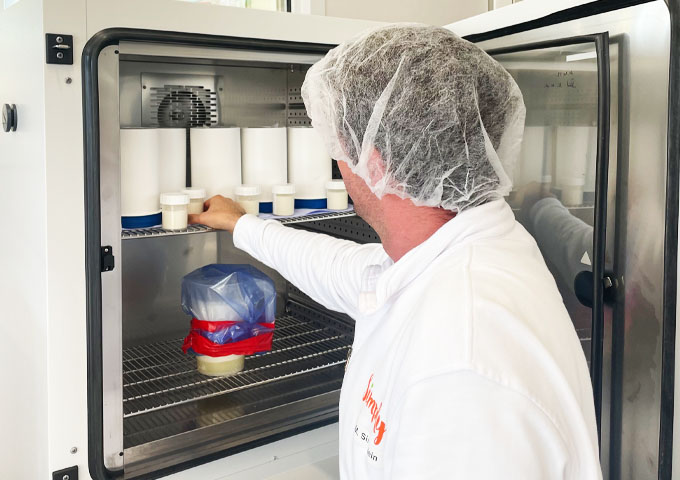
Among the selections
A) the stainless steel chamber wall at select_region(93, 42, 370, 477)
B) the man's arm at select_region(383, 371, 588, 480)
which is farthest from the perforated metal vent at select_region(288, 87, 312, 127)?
the man's arm at select_region(383, 371, 588, 480)

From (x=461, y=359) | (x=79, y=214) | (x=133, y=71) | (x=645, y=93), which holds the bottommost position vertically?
(x=461, y=359)

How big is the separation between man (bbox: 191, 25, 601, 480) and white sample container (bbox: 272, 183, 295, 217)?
1.43 feet

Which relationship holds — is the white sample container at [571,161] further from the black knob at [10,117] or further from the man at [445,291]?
the black knob at [10,117]

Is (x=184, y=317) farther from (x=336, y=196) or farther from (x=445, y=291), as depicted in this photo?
(x=445, y=291)

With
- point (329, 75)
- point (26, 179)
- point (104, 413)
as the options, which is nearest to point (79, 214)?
point (26, 179)

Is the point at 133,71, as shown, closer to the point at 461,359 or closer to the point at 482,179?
the point at 482,179

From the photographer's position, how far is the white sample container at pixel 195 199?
1.43 m

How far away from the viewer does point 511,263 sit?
2.96 ft

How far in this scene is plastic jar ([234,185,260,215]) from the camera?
4.91 ft

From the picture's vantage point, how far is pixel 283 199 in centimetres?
152

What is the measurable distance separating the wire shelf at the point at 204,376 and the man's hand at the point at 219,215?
0.38 meters

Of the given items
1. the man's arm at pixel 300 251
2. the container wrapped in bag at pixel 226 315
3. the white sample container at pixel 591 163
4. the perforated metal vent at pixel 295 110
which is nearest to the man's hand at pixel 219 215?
the man's arm at pixel 300 251

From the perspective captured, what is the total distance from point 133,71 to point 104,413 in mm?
782

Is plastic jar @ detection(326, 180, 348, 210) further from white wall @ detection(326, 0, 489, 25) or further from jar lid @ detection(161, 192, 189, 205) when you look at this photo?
white wall @ detection(326, 0, 489, 25)
